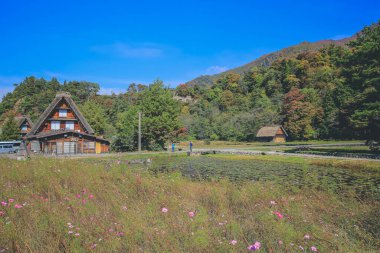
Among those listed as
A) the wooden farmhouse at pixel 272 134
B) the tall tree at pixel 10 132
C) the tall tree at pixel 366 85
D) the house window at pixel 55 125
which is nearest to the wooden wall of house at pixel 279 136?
the wooden farmhouse at pixel 272 134

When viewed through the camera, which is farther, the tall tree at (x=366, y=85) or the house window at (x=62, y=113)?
the house window at (x=62, y=113)

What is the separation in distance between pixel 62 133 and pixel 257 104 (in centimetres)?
6053

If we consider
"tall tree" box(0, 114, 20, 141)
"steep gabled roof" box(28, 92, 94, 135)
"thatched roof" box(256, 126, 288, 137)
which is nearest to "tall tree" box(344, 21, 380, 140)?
"steep gabled roof" box(28, 92, 94, 135)

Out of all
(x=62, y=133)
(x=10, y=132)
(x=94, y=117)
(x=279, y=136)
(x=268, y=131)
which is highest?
(x=94, y=117)

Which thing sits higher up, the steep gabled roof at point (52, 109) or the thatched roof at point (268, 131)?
the steep gabled roof at point (52, 109)

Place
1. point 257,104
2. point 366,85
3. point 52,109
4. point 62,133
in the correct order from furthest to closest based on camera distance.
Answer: point 257,104 → point 52,109 → point 62,133 → point 366,85

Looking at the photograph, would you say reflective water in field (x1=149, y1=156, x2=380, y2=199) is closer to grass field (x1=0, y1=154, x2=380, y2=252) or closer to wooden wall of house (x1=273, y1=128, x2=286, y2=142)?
grass field (x1=0, y1=154, x2=380, y2=252)

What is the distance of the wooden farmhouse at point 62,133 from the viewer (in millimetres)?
37125

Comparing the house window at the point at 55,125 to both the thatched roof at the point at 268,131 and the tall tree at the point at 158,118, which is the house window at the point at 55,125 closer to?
the tall tree at the point at 158,118

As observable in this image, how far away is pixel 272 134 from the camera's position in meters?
66.6

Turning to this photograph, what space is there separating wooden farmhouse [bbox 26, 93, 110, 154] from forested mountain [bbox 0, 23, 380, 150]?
242 inches

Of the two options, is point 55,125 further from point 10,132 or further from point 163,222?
point 163,222

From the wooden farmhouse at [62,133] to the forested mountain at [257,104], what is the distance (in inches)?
242

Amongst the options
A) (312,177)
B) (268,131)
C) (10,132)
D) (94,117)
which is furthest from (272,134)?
(10,132)
